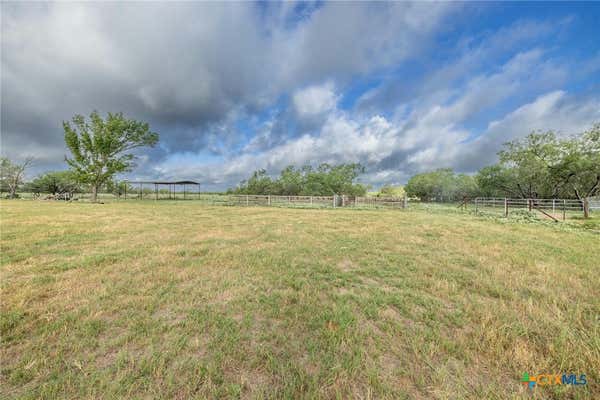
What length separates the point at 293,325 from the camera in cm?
232

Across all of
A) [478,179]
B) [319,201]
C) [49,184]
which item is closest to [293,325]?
[319,201]

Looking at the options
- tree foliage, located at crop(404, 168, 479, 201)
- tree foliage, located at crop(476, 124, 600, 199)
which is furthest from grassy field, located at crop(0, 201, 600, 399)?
tree foliage, located at crop(404, 168, 479, 201)

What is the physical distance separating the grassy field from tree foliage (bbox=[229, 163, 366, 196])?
3131 cm

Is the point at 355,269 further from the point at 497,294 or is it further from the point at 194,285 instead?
the point at 194,285

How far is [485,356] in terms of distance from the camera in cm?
188

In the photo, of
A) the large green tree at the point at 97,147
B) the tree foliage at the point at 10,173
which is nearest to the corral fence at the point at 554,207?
the large green tree at the point at 97,147

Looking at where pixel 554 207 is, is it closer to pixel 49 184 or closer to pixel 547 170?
pixel 547 170

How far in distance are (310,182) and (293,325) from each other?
34534 millimetres

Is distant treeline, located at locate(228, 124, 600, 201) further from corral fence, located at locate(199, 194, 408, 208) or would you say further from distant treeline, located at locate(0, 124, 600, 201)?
corral fence, located at locate(199, 194, 408, 208)

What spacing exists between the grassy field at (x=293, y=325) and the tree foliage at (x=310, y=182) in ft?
103

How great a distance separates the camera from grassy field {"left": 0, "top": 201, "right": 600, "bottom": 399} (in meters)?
1.57

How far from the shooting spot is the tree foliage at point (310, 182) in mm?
35781

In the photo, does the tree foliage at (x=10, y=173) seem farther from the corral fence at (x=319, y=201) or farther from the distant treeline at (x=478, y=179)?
the corral fence at (x=319, y=201)

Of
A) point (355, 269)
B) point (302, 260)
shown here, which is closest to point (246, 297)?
point (302, 260)
